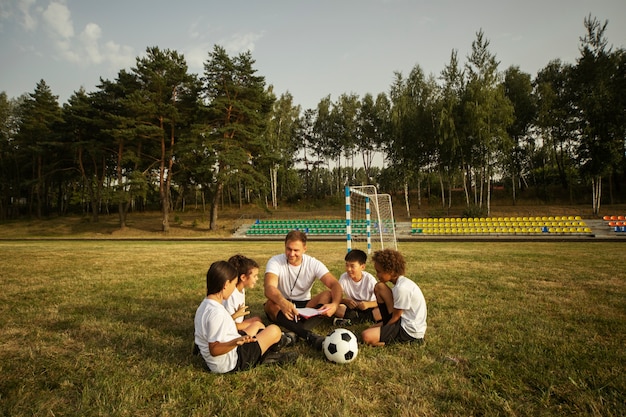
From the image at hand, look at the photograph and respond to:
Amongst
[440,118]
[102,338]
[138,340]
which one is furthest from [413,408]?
[440,118]

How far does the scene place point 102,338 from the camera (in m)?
4.42

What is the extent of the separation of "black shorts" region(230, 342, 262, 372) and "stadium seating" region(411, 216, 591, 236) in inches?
969

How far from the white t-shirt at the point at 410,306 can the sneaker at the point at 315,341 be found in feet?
3.16

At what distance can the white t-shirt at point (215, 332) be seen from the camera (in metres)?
3.12

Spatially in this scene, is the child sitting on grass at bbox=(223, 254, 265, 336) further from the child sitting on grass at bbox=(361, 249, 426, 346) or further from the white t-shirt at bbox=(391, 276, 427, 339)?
the white t-shirt at bbox=(391, 276, 427, 339)

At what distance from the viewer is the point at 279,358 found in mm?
3568

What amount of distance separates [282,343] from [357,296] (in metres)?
1.73

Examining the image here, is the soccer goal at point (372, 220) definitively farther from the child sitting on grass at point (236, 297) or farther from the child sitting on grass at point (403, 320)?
the child sitting on grass at point (236, 297)

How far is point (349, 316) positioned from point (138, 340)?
9.43 ft

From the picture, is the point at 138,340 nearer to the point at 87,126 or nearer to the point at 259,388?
the point at 259,388

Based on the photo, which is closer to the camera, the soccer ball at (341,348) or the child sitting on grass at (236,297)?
the soccer ball at (341,348)

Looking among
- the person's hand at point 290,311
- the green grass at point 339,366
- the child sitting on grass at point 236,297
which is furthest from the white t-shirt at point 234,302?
the green grass at point 339,366

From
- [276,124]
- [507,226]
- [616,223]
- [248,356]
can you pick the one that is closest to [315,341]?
[248,356]

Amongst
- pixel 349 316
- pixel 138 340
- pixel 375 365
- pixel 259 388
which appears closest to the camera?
pixel 259 388
